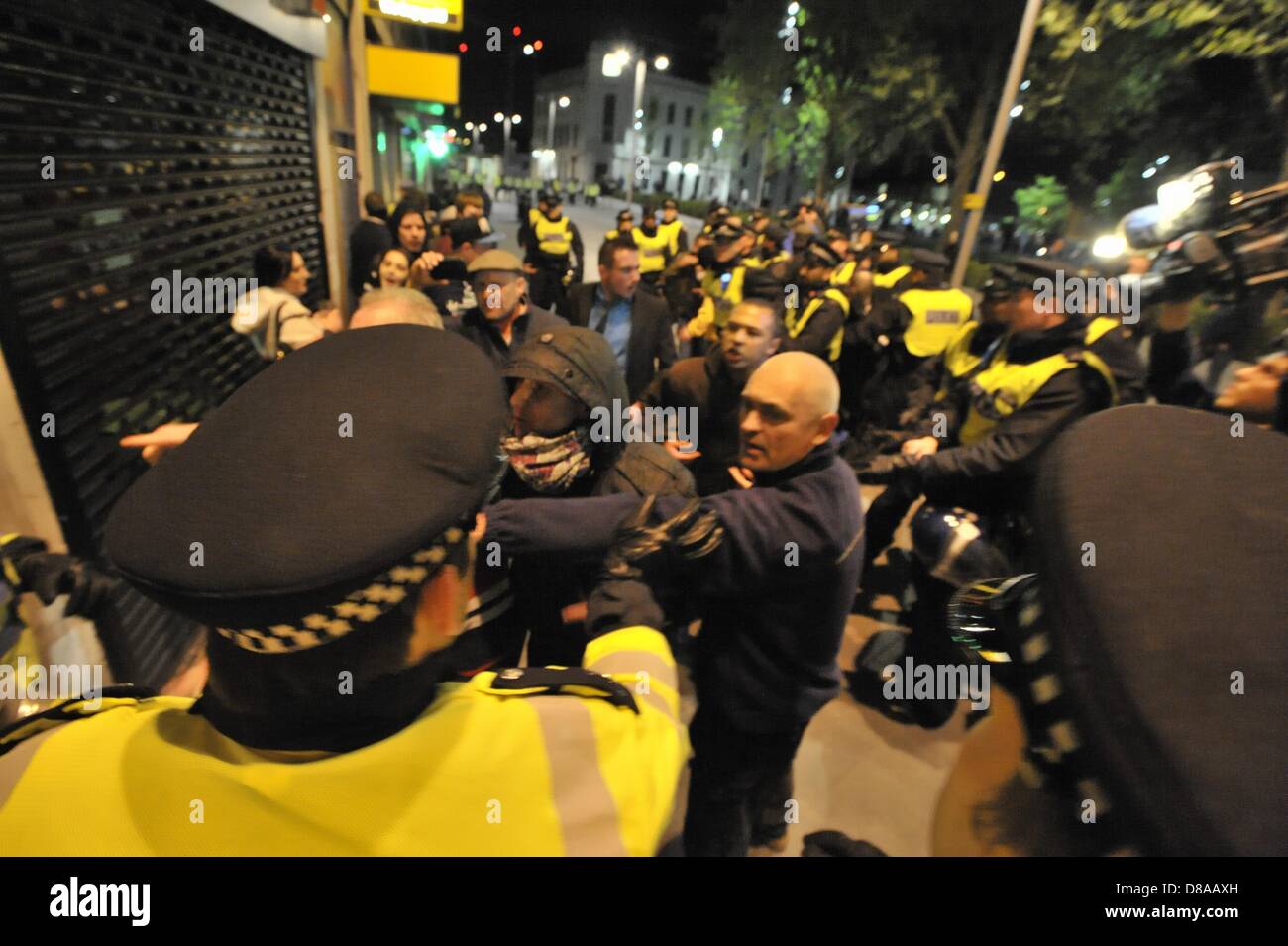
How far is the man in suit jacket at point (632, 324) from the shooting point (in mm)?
4426

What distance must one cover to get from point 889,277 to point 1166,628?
6318 millimetres

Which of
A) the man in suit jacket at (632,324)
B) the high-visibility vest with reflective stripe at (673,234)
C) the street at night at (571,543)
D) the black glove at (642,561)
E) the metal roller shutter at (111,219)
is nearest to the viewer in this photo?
the street at night at (571,543)

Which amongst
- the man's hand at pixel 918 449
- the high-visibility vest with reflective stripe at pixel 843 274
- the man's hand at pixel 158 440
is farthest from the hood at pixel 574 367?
the high-visibility vest with reflective stripe at pixel 843 274

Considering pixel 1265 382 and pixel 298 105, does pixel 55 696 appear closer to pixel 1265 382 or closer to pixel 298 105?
pixel 1265 382

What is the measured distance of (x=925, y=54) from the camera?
15.4 m

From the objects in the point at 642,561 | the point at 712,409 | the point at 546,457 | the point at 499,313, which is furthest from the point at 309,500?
the point at 499,313

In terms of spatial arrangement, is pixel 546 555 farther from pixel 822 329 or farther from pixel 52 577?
pixel 822 329

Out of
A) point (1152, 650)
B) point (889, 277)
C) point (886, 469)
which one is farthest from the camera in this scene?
point (889, 277)

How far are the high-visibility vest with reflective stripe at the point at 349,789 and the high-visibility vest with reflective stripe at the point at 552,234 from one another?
29.3 feet

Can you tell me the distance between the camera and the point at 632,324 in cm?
452

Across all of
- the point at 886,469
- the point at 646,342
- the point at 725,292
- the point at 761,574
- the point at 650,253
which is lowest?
the point at 886,469

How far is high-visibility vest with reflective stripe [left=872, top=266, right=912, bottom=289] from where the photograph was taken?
19.6 ft

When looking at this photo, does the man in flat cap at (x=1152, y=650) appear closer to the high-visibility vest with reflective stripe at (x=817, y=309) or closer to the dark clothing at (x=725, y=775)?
the dark clothing at (x=725, y=775)

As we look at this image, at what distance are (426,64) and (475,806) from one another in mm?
12708
